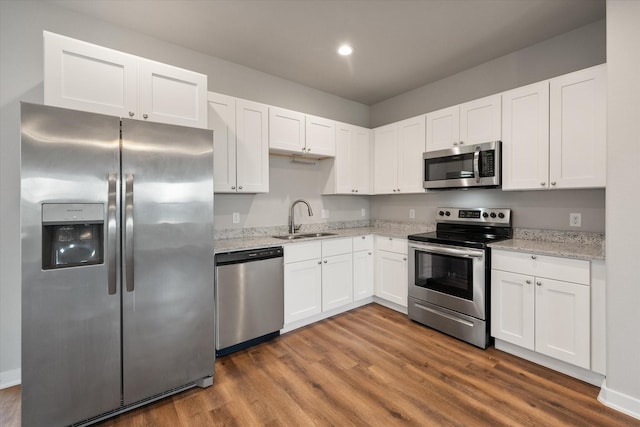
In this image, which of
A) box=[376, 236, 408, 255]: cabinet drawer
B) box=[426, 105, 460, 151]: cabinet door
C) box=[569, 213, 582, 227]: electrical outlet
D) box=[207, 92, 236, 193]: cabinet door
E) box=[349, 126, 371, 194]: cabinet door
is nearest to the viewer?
box=[569, 213, 582, 227]: electrical outlet

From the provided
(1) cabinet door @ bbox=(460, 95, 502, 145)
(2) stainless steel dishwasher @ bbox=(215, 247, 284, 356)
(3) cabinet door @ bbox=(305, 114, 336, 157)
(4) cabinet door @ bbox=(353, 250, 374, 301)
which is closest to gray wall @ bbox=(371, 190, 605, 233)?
(1) cabinet door @ bbox=(460, 95, 502, 145)

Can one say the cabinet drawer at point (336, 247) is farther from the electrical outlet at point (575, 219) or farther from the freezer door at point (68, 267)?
the electrical outlet at point (575, 219)

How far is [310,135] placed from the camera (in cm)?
340

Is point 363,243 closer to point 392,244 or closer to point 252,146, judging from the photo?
point 392,244

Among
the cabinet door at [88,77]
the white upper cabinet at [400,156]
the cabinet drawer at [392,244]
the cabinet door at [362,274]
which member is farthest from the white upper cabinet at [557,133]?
the cabinet door at [88,77]

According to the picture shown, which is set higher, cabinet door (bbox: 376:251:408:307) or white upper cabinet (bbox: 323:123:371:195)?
white upper cabinet (bbox: 323:123:371:195)

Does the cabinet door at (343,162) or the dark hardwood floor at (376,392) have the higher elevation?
the cabinet door at (343,162)

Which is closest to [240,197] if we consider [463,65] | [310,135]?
[310,135]

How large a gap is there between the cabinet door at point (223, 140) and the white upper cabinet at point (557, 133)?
2589 mm

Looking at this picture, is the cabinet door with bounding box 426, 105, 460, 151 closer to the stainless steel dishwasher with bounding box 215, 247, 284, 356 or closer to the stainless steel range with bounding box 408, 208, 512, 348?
the stainless steel range with bounding box 408, 208, 512, 348

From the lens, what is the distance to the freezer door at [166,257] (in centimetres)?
183

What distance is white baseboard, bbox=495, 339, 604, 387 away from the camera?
2066 mm

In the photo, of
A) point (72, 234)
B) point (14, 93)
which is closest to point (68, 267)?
point (72, 234)

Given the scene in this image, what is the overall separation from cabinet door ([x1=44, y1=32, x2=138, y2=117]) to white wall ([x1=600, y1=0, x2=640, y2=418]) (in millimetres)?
3260
